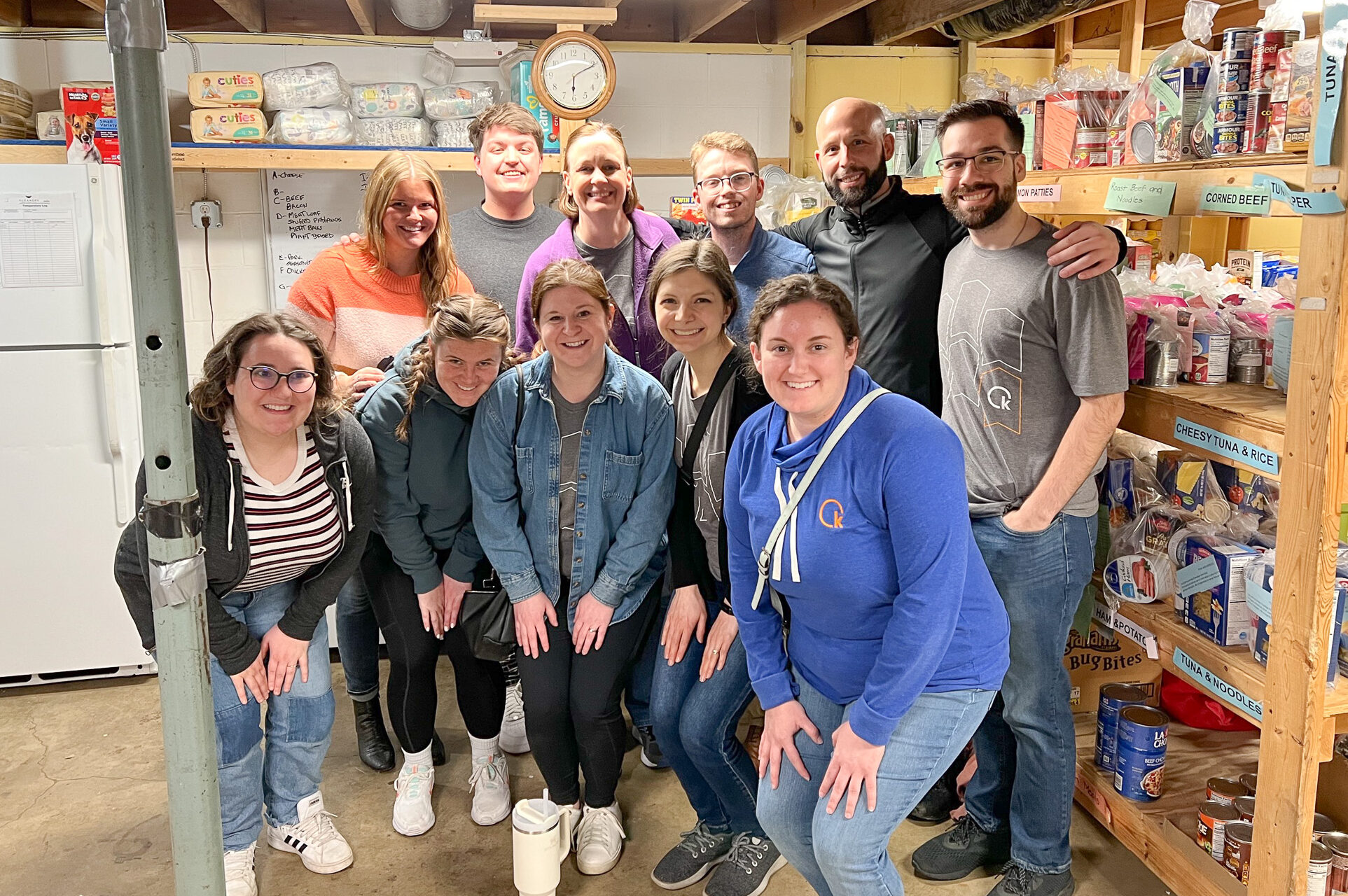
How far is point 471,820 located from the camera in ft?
9.48

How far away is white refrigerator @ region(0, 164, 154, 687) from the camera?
11.4 ft

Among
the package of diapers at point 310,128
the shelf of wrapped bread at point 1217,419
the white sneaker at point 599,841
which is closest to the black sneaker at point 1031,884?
the white sneaker at point 599,841

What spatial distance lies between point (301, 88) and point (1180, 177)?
3.03 meters

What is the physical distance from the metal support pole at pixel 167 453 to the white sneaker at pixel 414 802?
1.33 m

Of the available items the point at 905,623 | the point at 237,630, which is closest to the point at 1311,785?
the point at 905,623

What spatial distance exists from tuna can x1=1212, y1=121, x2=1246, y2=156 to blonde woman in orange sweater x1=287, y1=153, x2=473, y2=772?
72.8 inches

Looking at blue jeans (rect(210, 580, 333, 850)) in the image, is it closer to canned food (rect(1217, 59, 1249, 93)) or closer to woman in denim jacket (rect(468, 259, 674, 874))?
woman in denim jacket (rect(468, 259, 674, 874))

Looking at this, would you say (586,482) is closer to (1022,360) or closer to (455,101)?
(1022,360)

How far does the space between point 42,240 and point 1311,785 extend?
12.3 ft

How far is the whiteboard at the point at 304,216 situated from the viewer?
434 centimetres

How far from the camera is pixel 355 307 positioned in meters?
2.85

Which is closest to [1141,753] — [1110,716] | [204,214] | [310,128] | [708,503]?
[1110,716]

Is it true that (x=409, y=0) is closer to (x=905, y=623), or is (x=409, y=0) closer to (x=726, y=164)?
(x=726, y=164)

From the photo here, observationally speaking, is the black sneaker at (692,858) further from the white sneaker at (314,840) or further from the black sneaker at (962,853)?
the white sneaker at (314,840)
